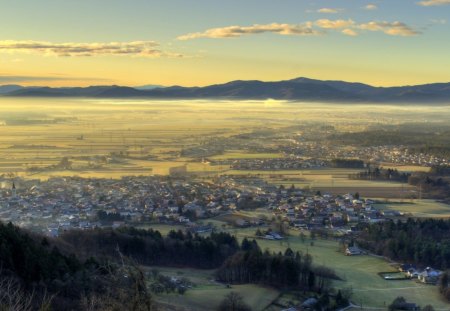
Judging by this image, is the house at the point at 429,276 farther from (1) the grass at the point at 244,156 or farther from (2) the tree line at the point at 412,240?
(1) the grass at the point at 244,156

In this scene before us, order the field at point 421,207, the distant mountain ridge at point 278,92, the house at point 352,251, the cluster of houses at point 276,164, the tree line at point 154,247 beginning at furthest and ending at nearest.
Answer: the distant mountain ridge at point 278,92, the cluster of houses at point 276,164, the field at point 421,207, the house at point 352,251, the tree line at point 154,247

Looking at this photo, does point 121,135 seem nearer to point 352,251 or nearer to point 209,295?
point 352,251

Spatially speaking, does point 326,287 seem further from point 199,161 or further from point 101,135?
point 101,135

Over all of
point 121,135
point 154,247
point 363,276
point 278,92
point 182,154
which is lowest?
point 363,276

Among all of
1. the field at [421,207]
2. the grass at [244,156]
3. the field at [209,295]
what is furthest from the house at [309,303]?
the grass at [244,156]

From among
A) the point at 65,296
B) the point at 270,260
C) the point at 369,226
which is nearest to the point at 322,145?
the point at 369,226

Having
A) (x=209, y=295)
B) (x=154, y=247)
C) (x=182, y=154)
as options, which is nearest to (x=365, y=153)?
(x=182, y=154)
